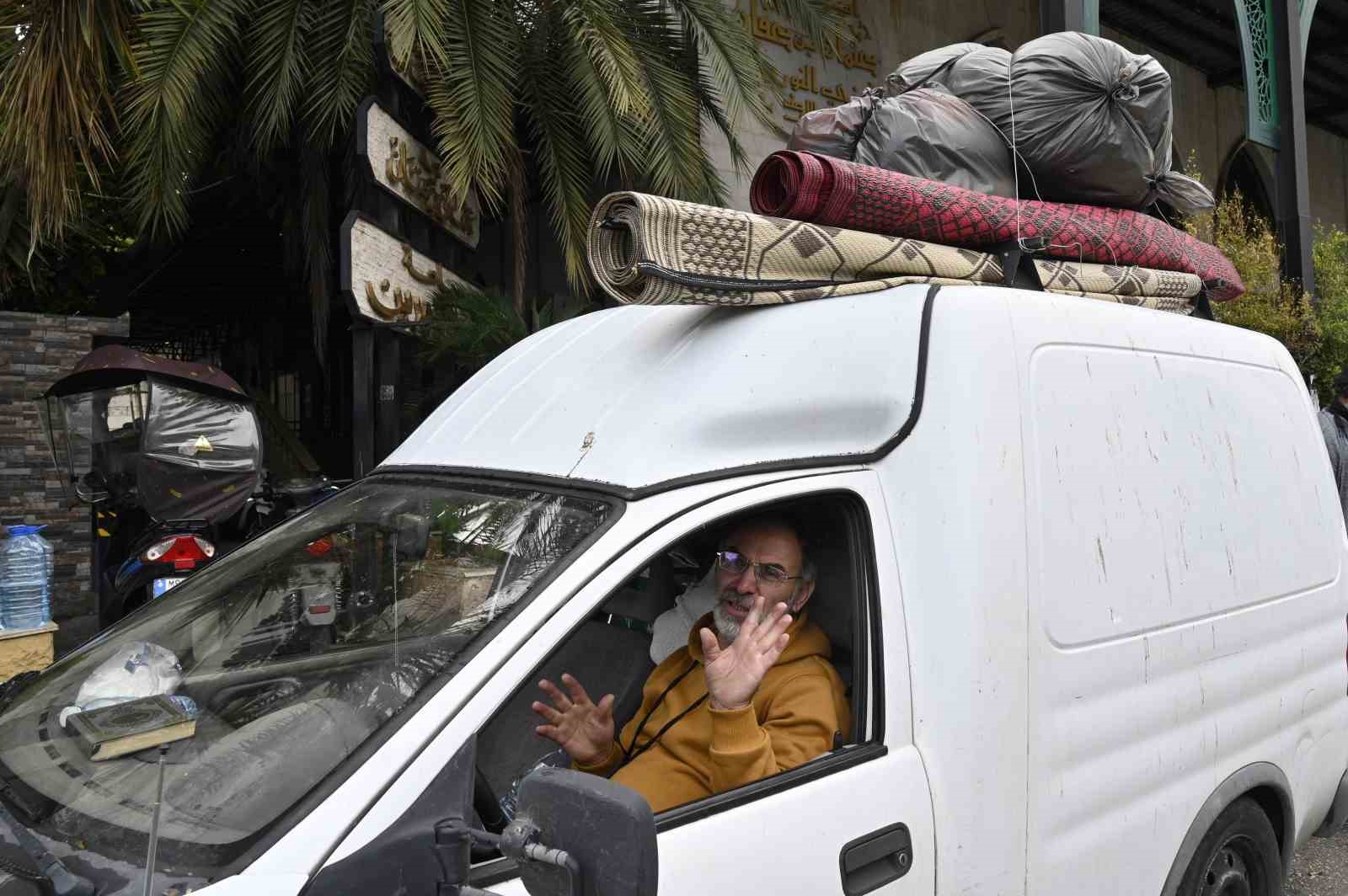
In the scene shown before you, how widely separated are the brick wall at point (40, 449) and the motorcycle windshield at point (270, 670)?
23.8 feet

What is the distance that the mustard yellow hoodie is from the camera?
77.9 inches

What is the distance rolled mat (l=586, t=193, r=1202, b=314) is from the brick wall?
7740 millimetres

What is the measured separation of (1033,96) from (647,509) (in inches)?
91.7

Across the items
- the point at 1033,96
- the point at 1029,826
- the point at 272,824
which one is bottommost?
the point at 1029,826

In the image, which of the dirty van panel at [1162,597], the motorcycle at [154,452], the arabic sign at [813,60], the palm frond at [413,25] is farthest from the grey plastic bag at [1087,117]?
the arabic sign at [813,60]

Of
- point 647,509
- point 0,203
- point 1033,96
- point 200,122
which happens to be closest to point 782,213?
point 647,509

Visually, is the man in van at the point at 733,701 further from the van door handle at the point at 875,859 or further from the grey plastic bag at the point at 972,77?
the grey plastic bag at the point at 972,77

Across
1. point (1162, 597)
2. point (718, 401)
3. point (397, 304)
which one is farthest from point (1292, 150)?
point (718, 401)

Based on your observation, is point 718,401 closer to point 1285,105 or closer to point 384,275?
point 384,275

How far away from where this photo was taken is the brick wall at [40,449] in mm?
8625

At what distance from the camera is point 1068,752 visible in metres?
2.31

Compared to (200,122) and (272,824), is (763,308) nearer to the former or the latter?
(272,824)

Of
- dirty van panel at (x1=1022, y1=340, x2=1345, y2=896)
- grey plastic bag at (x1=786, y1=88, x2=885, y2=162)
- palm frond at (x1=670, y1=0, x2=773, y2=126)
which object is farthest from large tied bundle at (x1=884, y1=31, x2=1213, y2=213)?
palm frond at (x1=670, y1=0, x2=773, y2=126)

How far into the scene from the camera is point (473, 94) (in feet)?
23.1
